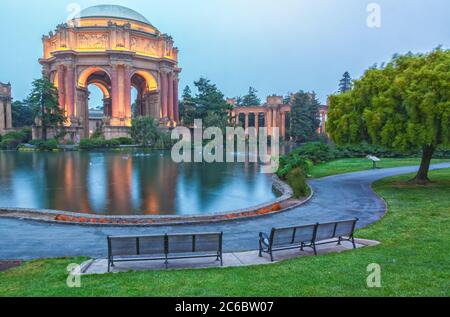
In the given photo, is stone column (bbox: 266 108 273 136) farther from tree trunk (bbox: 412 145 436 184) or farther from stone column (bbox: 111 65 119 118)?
tree trunk (bbox: 412 145 436 184)

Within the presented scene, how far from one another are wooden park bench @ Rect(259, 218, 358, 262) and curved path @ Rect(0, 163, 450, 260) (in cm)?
114

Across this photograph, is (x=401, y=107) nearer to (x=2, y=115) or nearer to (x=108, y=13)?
(x=108, y=13)

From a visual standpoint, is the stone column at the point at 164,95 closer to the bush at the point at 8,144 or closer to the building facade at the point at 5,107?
the bush at the point at 8,144

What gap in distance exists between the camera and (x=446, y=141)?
1634cm

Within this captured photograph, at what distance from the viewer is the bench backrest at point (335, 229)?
8375 millimetres

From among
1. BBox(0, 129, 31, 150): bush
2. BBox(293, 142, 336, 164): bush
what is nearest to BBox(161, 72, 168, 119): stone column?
BBox(0, 129, 31, 150): bush

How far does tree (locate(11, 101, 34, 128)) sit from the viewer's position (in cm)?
8562

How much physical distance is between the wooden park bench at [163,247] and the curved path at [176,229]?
1463 millimetres

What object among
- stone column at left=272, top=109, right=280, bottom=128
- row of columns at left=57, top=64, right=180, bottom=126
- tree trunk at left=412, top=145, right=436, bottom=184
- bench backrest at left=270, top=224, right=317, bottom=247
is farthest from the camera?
stone column at left=272, top=109, right=280, bottom=128

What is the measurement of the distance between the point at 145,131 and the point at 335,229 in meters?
52.9

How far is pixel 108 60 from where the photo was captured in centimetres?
6994

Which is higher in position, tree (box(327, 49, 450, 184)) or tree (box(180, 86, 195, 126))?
tree (box(180, 86, 195, 126))

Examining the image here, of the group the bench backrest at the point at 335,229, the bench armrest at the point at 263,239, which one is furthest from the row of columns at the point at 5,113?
the bench backrest at the point at 335,229
